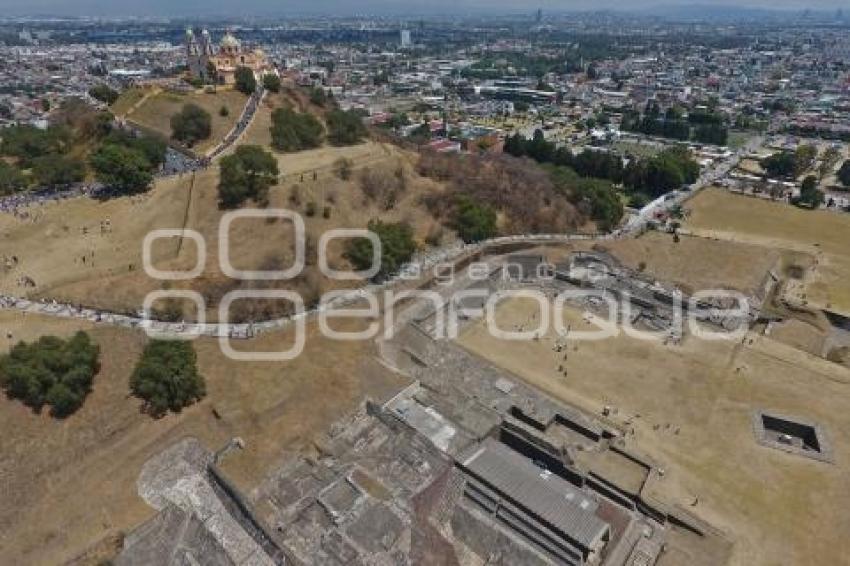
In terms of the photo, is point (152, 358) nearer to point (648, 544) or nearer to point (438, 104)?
point (648, 544)

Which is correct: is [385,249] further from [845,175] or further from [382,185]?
[845,175]

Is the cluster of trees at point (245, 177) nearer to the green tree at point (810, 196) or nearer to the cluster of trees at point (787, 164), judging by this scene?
the green tree at point (810, 196)

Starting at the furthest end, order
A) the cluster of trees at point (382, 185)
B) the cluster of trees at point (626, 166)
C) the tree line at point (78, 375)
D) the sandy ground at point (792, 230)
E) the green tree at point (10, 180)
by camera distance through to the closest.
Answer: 1. the cluster of trees at point (626, 166)
2. the cluster of trees at point (382, 185)
3. the sandy ground at point (792, 230)
4. the green tree at point (10, 180)
5. the tree line at point (78, 375)

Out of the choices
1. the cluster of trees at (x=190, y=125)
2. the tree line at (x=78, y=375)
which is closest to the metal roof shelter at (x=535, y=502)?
the tree line at (x=78, y=375)

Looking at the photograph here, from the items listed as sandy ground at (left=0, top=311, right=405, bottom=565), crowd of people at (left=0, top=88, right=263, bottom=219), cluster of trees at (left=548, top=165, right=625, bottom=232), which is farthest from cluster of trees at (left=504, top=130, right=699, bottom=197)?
sandy ground at (left=0, top=311, right=405, bottom=565)

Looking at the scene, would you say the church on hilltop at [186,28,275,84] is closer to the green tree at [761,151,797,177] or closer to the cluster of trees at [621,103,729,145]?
the green tree at [761,151,797,177]

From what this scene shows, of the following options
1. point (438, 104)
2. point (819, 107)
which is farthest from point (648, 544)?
point (819, 107)
